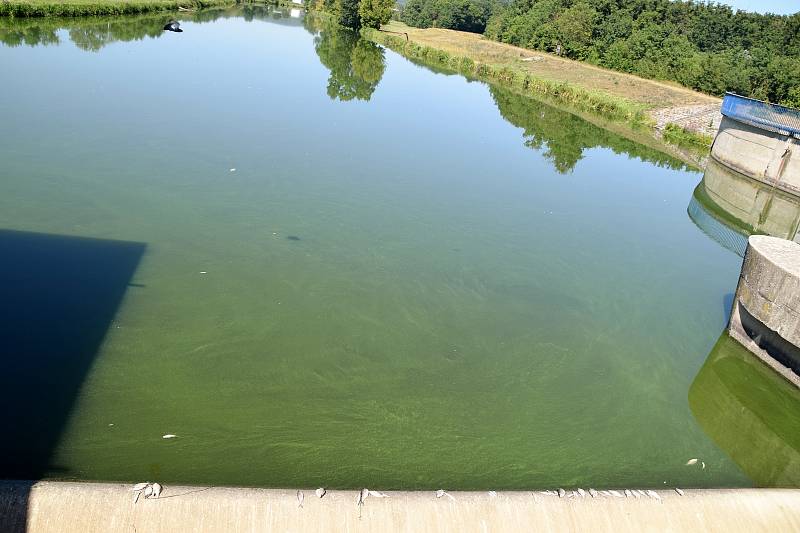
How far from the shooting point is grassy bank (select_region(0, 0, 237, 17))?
31.7 meters

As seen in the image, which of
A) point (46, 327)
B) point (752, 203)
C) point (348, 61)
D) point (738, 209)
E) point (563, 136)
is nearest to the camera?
point (46, 327)

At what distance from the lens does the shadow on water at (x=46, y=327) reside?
19.7 feet

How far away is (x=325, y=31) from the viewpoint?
56375 millimetres

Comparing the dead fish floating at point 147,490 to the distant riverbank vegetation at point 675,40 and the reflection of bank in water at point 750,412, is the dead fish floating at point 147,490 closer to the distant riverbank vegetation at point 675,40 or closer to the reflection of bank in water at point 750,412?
the reflection of bank in water at point 750,412

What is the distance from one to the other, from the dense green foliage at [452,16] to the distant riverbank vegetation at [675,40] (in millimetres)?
14496

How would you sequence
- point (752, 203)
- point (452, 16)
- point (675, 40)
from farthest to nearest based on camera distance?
point (452, 16) → point (675, 40) → point (752, 203)

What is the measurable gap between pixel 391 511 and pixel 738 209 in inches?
645

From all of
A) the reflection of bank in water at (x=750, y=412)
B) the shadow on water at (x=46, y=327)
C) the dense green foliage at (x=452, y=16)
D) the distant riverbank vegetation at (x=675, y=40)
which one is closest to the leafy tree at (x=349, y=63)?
the distant riverbank vegetation at (x=675, y=40)

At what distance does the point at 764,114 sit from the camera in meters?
20.9

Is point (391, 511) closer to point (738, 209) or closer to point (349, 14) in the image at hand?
point (738, 209)

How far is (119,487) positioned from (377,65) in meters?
34.6

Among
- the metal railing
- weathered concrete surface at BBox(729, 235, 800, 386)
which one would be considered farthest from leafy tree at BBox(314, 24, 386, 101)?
weathered concrete surface at BBox(729, 235, 800, 386)

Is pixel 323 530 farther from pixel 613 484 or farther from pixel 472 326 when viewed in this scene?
pixel 472 326

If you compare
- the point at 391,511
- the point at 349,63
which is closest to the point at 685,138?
the point at 349,63
